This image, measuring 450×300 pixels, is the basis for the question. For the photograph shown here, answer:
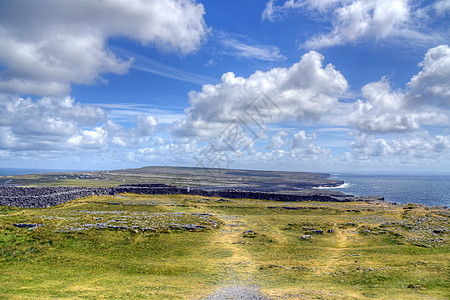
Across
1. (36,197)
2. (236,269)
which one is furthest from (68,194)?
(236,269)

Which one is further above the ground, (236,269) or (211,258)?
(236,269)

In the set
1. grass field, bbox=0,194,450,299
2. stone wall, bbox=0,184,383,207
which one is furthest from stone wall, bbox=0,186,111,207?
grass field, bbox=0,194,450,299

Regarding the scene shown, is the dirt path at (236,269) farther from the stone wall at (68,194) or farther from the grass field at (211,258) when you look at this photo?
the stone wall at (68,194)

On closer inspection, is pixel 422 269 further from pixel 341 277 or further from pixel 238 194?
pixel 238 194

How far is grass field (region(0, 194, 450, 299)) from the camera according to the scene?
21328mm

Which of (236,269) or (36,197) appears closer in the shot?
(236,269)

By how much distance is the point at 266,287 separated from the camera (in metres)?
21.9

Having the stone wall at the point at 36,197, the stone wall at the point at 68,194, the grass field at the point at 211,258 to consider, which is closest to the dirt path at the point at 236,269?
the grass field at the point at 211,258

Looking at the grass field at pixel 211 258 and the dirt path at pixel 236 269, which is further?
the grass field at pixel 211 258

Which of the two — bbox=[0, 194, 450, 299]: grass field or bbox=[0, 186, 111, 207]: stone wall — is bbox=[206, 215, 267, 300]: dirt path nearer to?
bbox=[0, 194, 450, 299]: grass field

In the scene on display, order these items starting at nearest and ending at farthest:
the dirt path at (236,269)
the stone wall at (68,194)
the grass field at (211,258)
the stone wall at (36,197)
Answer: the dirt path at (236,269) → the grass field at (211,258) → the stone wall at (36,197) → the stone wall at (68,194)

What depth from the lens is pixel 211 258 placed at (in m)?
30.1

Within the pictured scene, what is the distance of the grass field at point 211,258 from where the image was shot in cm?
2133

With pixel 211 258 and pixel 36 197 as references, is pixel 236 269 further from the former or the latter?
pixel 36 197
